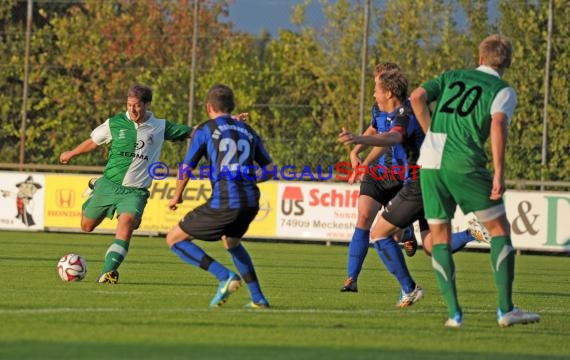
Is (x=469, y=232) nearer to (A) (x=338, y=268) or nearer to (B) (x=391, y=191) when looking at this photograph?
(B) (x=391, y=191)

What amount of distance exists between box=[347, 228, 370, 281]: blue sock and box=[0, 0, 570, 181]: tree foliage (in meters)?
11.8

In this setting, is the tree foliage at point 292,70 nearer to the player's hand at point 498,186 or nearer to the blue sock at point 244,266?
the blue sock at point 244,266

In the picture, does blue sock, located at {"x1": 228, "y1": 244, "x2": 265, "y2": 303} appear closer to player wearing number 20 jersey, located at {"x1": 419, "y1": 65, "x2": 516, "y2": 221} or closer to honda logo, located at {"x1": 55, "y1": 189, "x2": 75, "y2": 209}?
player wearing number 20 jersey, located at {"x1": 419, "y1": 65, "x2": 516, "y2": 221}

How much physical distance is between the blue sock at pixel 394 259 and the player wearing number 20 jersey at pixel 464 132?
2097 millimetres

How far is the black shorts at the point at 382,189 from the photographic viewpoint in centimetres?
1201

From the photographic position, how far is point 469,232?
12938 mm

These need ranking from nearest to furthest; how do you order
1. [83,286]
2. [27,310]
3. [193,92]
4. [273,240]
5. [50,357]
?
[50,357] → [27,310] → [83,286] → [273,240] → [193,92]

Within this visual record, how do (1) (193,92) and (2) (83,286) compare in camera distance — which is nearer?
(2) (83,286)

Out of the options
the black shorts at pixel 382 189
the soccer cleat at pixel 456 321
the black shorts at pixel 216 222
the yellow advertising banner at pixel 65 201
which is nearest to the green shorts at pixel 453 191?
the soccer cleat at pixel 456 321

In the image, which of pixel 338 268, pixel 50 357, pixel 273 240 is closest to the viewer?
pixel 50 357

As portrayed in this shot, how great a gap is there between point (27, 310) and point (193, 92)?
1621cm

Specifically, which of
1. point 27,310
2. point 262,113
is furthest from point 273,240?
point 27,310

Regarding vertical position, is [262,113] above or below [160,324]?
above

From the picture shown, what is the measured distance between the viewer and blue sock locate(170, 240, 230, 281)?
9750mm
